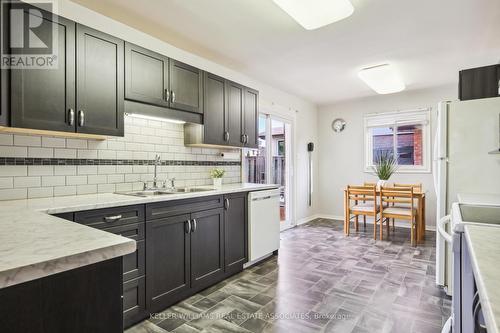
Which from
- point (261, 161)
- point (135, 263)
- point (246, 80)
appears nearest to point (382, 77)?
point (246, 80)

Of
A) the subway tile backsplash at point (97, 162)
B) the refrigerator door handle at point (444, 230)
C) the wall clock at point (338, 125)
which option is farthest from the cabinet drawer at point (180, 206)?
the wall clock at point (338, 125)

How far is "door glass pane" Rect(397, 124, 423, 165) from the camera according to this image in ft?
16.5

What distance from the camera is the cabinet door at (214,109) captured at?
3002mm

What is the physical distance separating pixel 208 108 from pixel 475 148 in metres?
2.56

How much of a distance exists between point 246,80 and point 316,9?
7.16ft

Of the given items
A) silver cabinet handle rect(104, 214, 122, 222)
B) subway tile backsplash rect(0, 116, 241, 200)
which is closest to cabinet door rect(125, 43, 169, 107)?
subway tile backsplash rect(0, 116, 241, 200)

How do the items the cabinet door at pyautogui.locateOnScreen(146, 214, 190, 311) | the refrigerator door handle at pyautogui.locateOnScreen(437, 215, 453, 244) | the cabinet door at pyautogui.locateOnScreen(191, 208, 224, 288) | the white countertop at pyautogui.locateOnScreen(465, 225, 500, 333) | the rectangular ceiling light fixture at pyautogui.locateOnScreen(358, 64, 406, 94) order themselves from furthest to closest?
the rectangular ceiling light fixture at pyautogui.locateOnScreen(358, 64, 406, 94)
the cabinet door at pyautogui.locateOnScreen(191, 208, 224, 288)
the cabinet door at pyautogui.locateOnScreen(146, 214, 190, 311)
the refrigerator door handle at pyautogui.locateOnScreen(437, 215, 453, 244)
the white countertop at pyautogui.locateOnScreen(465, 225, 500, 333)

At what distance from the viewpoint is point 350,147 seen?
5.69m

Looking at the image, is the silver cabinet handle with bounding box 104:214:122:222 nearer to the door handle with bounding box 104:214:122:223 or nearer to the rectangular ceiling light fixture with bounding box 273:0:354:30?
the door handle with bounding box 104:214:122:223

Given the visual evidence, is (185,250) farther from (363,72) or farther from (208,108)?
(363,72)

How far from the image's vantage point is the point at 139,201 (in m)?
1.98

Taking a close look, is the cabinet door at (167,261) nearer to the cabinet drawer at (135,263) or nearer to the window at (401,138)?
the cabinet drawer at (135,263)

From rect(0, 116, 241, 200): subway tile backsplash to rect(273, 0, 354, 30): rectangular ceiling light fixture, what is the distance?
169cm

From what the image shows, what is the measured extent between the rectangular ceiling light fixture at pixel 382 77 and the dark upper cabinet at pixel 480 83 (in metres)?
1.19
